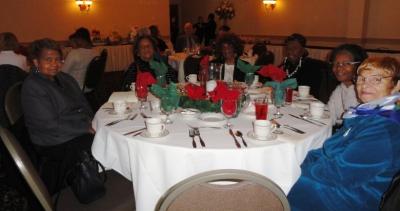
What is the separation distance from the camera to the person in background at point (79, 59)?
14.4ft

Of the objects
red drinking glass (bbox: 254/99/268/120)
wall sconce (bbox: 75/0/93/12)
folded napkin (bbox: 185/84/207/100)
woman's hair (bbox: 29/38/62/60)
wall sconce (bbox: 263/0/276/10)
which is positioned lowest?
red drinking glass (bbox: 254/99/268/120)

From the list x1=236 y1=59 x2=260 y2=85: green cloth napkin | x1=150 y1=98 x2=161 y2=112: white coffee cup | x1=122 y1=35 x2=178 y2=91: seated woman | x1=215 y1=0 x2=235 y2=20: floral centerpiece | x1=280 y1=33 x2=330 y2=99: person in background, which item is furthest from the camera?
x1=215 y1=0 x2=235 y2=20: floral centerpiece

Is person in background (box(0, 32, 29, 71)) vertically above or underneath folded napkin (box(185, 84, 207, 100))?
above

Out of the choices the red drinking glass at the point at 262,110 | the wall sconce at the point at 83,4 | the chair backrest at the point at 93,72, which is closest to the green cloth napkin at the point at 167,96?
the red drinking glass at the point at 262,110

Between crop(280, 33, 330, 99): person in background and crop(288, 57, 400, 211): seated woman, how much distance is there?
167 centimetres

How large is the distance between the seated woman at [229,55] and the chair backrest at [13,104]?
1957mm

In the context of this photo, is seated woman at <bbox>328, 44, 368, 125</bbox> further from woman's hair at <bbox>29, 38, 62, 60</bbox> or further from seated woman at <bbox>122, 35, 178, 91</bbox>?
woman's hair at <bbox>29, 38, 62, 60</bbox>

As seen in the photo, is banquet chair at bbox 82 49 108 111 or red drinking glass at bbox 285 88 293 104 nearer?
red drinking glass at bbox 285 88 293 104

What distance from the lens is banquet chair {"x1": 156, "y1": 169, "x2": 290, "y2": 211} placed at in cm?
105

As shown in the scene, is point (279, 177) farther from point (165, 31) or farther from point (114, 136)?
point (165, 31)

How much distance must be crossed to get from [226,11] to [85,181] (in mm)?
9893

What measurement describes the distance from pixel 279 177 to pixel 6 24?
26.4 ft

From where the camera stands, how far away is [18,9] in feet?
25.1

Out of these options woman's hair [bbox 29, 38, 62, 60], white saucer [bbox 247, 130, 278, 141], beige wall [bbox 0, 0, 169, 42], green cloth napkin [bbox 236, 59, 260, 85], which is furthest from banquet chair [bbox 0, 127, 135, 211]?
beige wall [bbox 0, 0, 169, 42]
